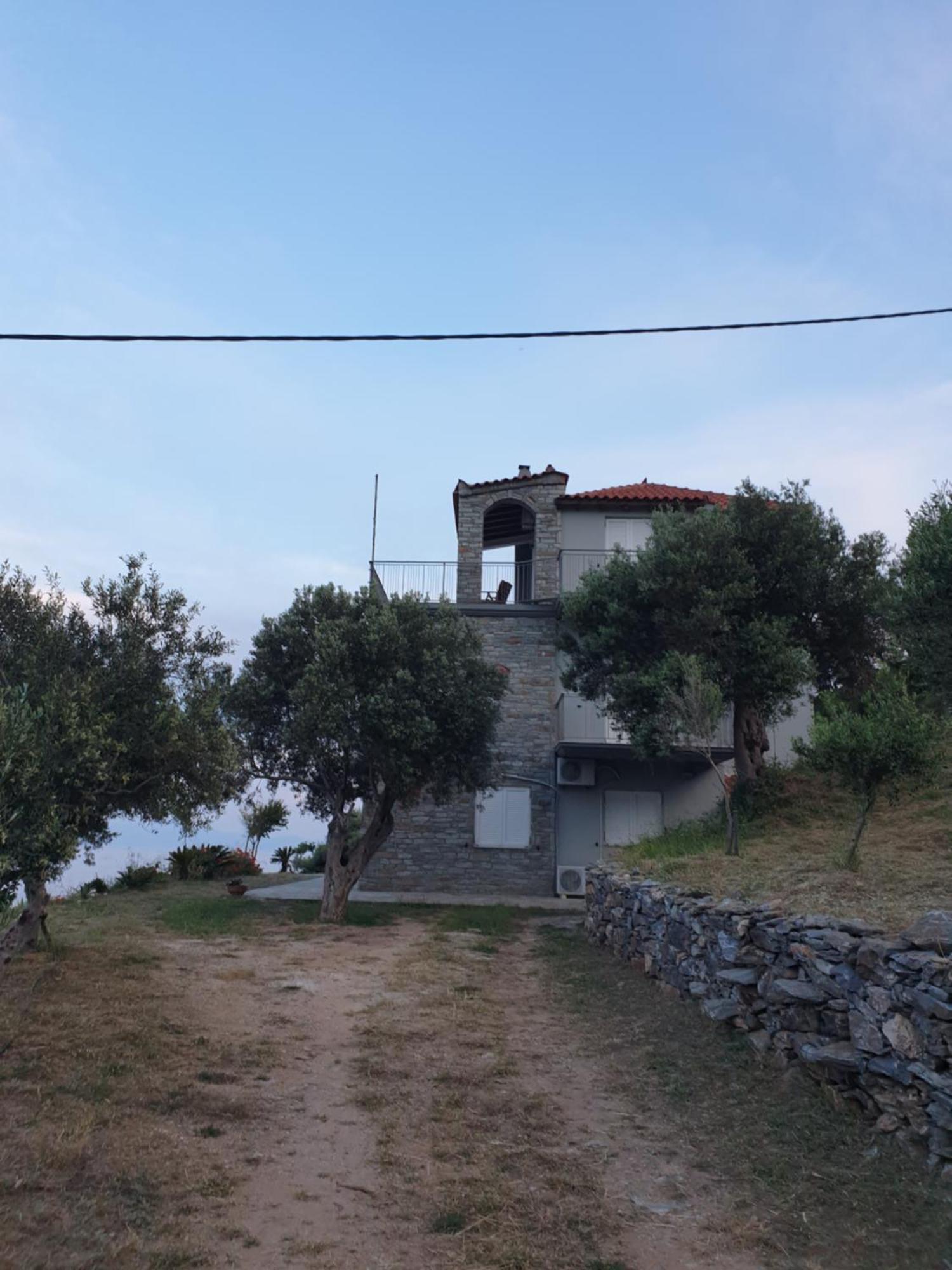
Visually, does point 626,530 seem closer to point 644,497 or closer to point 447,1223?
point 644,497

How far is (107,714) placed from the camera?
9.70m

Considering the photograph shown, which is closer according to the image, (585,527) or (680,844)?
(680,844)

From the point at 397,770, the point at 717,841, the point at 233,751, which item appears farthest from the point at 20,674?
the point at 717,841

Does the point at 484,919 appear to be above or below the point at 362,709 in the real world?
below

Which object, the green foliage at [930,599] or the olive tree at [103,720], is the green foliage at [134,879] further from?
the green foliage at [930,599]

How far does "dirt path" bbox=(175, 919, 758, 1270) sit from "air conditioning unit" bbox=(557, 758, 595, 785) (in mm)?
11314

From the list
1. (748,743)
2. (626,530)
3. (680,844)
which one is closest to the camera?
(680,844)

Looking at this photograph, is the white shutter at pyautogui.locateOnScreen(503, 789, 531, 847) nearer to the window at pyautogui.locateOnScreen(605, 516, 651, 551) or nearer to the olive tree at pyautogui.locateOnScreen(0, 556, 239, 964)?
the window at pyautogui.locateOnScreen(605, 516, 651, 551)

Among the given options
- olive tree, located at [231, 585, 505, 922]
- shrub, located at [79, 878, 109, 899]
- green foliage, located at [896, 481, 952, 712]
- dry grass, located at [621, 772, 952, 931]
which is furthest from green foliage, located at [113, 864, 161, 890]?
green foliage, located at [896, 481, 952, 712]

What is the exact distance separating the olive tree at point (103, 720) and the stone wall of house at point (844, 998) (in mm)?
6053

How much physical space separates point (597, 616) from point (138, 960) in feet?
36.2

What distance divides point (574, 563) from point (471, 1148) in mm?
18245

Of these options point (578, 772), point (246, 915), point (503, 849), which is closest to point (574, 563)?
point (578, 772)

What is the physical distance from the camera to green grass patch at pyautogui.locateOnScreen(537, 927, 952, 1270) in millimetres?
4645
